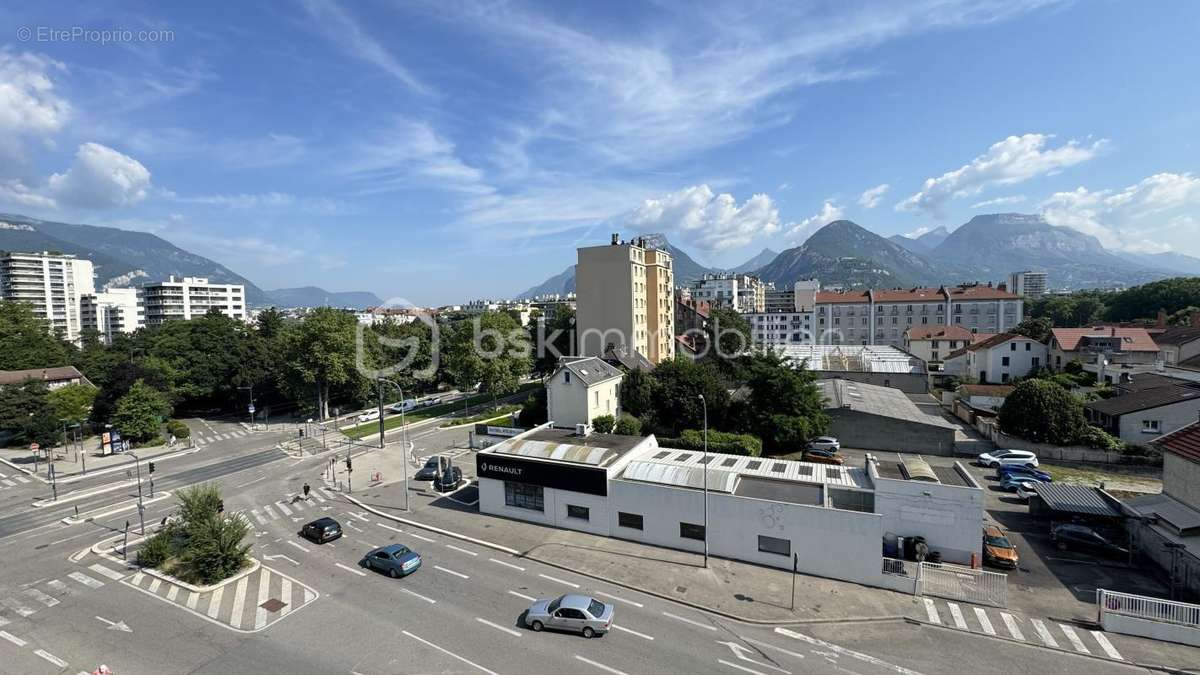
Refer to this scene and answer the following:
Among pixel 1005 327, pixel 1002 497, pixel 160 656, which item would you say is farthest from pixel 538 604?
pixel 1005 327

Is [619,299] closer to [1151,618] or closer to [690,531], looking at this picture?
[690,531]

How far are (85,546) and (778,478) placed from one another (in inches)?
1418

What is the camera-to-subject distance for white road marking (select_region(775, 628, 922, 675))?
15.9 meters

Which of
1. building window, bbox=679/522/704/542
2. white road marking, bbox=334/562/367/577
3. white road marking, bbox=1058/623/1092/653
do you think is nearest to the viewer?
white road marking, bbox=1058/623/1092/653

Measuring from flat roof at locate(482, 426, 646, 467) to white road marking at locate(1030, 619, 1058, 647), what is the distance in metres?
18.2

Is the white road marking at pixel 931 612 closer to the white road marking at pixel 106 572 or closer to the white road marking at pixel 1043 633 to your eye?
the white road marking at pixel 1043 633

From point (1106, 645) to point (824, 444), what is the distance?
22.7 metres

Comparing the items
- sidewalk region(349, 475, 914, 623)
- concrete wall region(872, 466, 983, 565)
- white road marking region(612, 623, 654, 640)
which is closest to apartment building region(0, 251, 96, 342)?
sidewalk region(349, 475, 914, 623)

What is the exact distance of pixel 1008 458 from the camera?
37031 millimetres

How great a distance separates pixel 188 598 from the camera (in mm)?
20578

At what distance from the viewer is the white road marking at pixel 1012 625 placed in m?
17.8

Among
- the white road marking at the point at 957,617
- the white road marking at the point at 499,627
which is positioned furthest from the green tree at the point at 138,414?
the white road marking at the point at 957,617

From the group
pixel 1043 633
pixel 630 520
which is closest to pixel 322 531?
pixel 630 520

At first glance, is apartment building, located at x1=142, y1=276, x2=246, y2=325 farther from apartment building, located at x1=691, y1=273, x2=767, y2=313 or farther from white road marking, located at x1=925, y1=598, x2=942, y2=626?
white road marking, located at x1=925, y1=598, x2=942, y2=626
